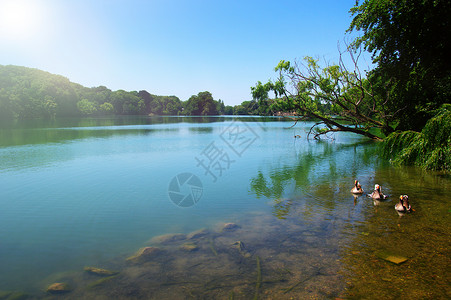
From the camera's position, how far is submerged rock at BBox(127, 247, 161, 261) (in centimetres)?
632

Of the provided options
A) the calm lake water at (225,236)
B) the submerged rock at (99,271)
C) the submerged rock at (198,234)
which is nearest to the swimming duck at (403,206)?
the calm lake water at (225,236)

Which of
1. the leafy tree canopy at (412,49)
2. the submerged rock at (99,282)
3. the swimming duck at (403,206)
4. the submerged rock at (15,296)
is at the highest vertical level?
the leafy tree canopy at (412,49)

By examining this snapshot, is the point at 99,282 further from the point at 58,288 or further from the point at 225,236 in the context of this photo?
the point at 225,236

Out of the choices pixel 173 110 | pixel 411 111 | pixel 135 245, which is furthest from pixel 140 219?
pixel 173 110

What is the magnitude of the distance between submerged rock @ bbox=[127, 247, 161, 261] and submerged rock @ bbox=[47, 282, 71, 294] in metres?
1.35

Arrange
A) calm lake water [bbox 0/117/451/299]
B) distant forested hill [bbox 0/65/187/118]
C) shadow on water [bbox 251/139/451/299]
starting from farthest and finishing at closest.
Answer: distant forested hill [bbox 0/65/187/118] < calm lake water [bbox 0/117/451/299] < shadow on water [bbox 251/139/451/299]

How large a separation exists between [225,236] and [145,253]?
2.15 metres

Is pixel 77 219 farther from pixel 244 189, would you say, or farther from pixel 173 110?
pixel 173 110

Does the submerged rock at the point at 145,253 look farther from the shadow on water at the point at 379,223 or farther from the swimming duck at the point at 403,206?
the swimming duck at the point at 403,206

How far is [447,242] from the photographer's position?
6398 mm
